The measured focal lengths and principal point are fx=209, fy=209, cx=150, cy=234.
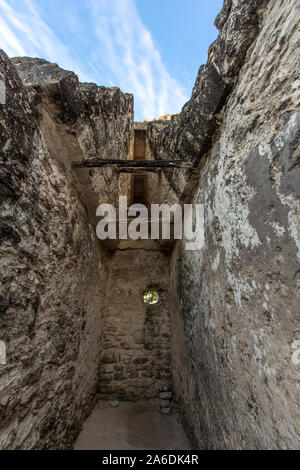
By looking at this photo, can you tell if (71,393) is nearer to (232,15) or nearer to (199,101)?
(199,101)

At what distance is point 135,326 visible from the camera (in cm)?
335

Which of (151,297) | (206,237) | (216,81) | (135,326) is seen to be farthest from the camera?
(151,297)

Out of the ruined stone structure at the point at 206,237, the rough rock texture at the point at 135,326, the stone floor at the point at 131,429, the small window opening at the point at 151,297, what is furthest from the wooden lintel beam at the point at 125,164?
the stone floor at the point at 131,429

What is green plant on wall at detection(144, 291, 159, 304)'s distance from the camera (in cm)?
353

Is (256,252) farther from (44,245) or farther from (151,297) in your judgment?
(151,297)

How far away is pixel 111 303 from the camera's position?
11.3ft

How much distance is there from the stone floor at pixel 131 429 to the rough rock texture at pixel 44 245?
229mm

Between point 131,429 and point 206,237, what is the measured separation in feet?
8.08

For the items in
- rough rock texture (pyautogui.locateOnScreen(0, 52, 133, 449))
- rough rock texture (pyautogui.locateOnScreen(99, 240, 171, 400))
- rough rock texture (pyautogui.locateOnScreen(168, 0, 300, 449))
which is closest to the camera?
rough rock texture (pyautogui.locateOnScreen(168, 0, 300, 449))

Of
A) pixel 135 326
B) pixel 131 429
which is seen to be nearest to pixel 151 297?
pixel 135 326

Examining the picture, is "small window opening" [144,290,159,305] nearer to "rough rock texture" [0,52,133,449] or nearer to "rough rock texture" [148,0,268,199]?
"rough rock texture" [0,52,133,449]

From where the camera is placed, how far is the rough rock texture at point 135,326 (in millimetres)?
3082

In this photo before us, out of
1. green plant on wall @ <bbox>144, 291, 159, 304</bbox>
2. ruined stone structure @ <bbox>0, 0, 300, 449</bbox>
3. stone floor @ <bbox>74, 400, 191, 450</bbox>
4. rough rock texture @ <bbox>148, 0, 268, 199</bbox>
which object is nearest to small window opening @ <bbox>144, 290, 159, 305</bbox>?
green plant on wall @ <bbox>144, 291, 159, 304</bbox>

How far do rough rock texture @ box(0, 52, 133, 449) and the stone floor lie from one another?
9.0 inches
